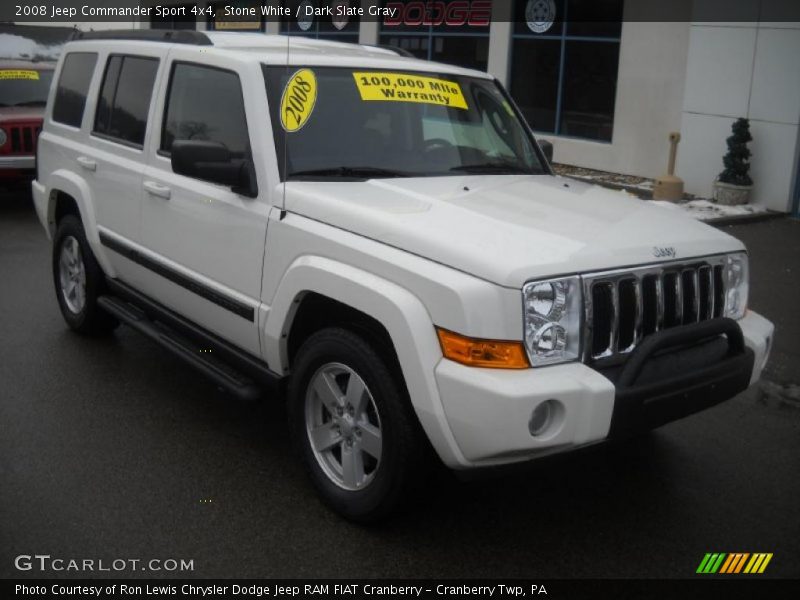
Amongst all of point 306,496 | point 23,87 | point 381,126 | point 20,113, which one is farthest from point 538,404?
point 23,87

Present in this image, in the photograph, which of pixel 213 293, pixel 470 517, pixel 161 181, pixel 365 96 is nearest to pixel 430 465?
pixel 470 517

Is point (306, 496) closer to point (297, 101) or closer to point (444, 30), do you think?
point (297, 101)

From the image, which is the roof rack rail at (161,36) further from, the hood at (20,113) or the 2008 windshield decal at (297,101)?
the hood at (20,113)

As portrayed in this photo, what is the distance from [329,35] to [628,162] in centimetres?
917

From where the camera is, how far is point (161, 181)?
5094 millimetres

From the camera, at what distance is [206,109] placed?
16.0 feet

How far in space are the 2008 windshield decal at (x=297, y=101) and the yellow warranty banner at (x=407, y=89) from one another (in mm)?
291

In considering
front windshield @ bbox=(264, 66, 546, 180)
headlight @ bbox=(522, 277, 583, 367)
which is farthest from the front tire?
front windshield @ bbox=(264, 66, 546, 180)

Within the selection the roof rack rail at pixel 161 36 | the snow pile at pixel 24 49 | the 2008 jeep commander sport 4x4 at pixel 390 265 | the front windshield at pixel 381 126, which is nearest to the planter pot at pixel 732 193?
the 2008 jeep commander sport 4x4 at pixel 390 265

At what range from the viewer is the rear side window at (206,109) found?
462cm

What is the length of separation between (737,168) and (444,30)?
7.52m

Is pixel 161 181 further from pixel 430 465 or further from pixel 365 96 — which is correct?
pixel 430 465

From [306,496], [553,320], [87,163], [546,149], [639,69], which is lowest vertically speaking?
[306,496]

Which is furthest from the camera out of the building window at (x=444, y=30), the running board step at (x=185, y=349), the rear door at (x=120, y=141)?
the building window at (x=444, y=30)
